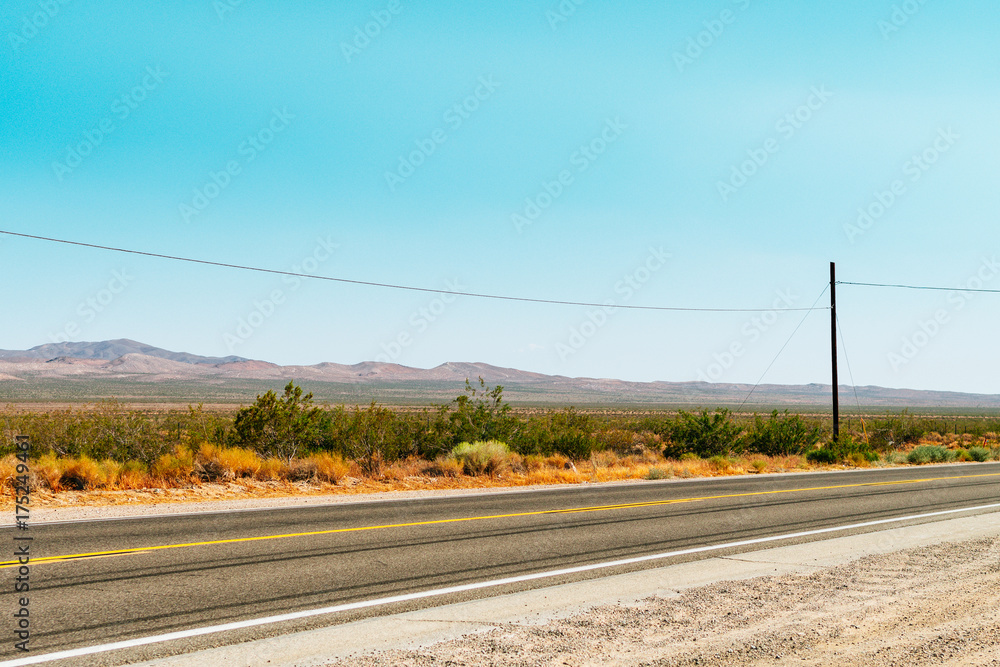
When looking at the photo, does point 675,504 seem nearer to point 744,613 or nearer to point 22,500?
point 744,613

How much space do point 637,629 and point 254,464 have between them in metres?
13.7

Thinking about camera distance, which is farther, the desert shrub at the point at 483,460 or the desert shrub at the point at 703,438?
the desert shrub at the point at 703,438

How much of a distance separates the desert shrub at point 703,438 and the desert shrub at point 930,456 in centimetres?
→ 761

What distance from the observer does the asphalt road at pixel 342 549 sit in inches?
261

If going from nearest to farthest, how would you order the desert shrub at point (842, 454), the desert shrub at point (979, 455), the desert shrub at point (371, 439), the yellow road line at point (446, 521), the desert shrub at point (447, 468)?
1. the yellow road line at point (446, 521)
2. the desert shrub at point (447, 468)
3. the desert shrub at point (371, 439)
4. the desert shrub at point (842, 454)
5. the desert shrub at point (979, 455)

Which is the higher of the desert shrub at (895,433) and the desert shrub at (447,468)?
the desert shrub at (447,468)

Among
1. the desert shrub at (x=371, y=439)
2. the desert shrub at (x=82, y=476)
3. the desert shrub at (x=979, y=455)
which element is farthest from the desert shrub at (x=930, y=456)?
the desert shrub at (x=82, y=476)

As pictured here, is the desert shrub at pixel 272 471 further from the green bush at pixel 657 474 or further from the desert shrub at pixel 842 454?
the desert shrub at pixel 842 454

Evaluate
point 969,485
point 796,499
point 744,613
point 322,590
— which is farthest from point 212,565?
point 969,485

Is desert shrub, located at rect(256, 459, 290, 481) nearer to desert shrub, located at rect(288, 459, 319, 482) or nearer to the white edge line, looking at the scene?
desert shrub, located at rect(288, 459, 319, 482)

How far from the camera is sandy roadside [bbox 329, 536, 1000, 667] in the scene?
5.64 m

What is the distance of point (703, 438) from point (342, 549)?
89.0 ft

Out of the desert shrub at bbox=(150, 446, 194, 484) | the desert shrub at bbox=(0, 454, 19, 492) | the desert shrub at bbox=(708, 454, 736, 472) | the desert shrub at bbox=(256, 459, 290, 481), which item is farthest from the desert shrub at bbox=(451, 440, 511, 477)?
the desert shrub at bbox=(0, 454, 19, 492)

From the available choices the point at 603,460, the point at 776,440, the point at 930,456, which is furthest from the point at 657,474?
the point at 930,456
